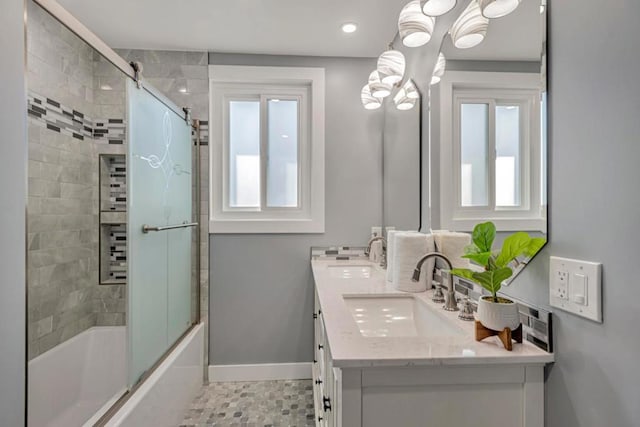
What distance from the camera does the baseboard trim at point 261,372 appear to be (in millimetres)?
2365

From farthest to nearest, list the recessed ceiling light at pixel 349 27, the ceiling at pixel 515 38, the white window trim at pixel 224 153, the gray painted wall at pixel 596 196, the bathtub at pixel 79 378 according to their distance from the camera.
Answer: the white window trim at pixel 224 153, the recessed ceiling light at pixel 349 27, the bathtub at pixel 79 378, the ceiling at pixel 515 38, the gray painted wall at pixel 596 196

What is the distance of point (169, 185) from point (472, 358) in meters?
1.78

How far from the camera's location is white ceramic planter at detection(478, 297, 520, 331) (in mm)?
849

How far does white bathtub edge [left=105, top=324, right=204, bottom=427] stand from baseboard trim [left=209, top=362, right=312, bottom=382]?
4.9 inches

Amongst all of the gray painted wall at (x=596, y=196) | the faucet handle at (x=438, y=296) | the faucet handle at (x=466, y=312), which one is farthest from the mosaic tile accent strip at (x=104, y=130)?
the gray painted wall at (x=596, y=196)

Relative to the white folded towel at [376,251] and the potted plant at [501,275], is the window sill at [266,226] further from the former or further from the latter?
the potted plant at [501,275]

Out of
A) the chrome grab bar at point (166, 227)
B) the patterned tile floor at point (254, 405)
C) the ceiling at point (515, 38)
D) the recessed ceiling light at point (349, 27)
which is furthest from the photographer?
the recessed ceiling light at point (349, 27)

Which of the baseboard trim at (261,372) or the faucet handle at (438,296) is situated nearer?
the faucet handle at (438,296)

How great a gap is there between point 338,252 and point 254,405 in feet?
3.77

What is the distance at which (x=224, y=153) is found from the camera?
2441mm

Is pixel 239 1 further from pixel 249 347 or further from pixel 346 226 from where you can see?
pixel 249 347

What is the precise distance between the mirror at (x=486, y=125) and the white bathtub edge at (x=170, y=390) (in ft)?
5.16

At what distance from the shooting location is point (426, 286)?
1.46 metres

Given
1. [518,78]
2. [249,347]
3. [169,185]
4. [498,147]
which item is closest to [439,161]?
[498,147]
